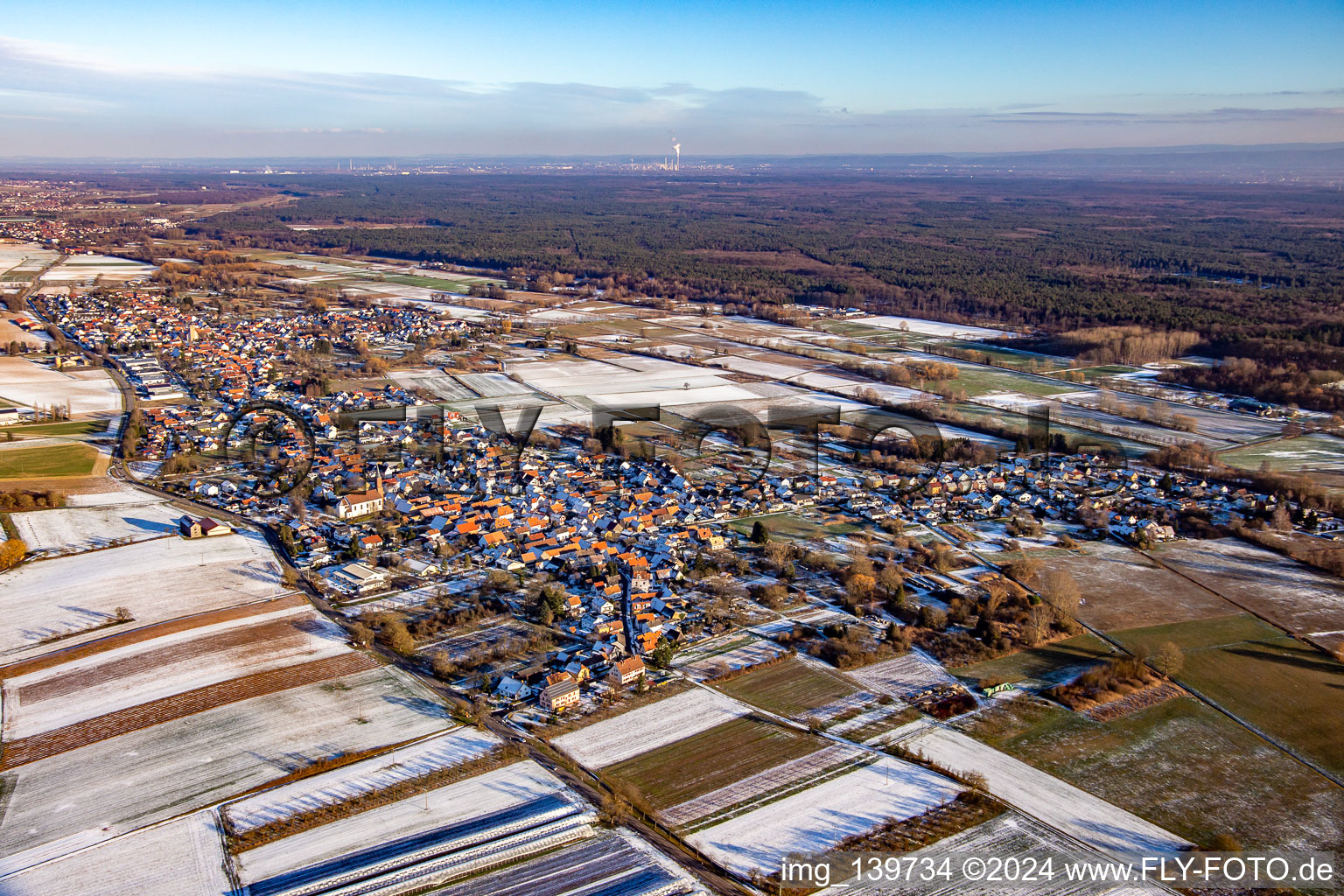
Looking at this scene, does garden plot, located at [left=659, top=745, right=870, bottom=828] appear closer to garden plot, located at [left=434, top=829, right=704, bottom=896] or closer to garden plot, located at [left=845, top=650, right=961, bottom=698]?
garden plot, located at [left=434, top=829, right=704, bottom=896]

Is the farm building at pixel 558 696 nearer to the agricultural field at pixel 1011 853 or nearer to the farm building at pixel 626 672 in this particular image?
the farm building at pixel 626 672

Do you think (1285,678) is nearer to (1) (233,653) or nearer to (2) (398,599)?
(2) (398,599)

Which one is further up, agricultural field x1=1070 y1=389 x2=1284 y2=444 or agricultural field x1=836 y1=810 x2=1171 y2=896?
agricultural field x1=1070 y1=389 x2=1284 y2=444

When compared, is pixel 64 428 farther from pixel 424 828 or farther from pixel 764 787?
pixel 764 787

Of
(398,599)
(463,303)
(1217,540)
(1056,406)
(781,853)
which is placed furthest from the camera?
(463,303)

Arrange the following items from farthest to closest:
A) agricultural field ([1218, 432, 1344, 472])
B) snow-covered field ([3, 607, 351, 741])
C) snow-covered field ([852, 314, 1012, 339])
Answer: snow-covered field ([852, 314, 1012, 339]) < agricultural field ([1218, 432, 1344, 472]) < snow-covered field ([3, 607, 351, 741])

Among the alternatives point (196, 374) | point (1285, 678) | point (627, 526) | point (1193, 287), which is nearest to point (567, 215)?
point (1193, 287)

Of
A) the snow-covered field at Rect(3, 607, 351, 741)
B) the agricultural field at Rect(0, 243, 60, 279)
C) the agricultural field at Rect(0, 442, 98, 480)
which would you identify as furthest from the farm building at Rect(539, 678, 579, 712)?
the agricultural field at Rect(0, 243, 60, 279)

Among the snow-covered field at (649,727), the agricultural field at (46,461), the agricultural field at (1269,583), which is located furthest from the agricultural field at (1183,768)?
the agricultural field at (46,461)
